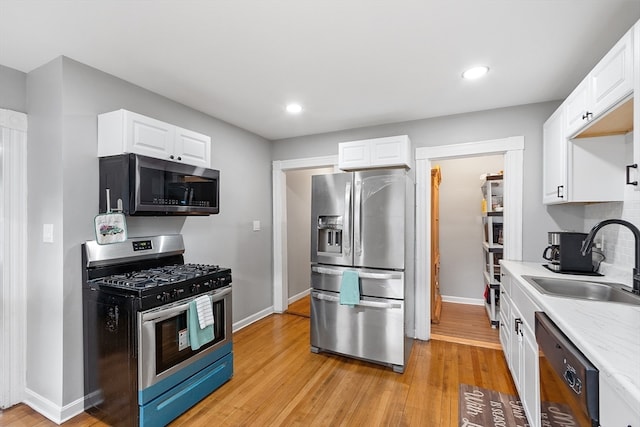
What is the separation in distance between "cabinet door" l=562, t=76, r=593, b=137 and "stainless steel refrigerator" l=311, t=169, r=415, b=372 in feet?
4.08

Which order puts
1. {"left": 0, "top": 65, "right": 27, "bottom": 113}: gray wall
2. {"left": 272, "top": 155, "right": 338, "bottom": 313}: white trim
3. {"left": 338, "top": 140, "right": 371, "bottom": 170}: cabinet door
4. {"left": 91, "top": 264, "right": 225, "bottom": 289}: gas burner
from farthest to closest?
{"left": 272, "top": 155, "right": 338, "bottom": 313}: white trim → {"left": 338, "top": 140, "right": 371, "bottom": 170}: cabinet door → {"left": 0, "top": 65, "right": 27, "bottom": 113}: gray wall → {"left": 91, "top": 264, "right": 225, "bottom": 289}: gas burner

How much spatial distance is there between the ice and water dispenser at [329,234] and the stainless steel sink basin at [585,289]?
1605mm

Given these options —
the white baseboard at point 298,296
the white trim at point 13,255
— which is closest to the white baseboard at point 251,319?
the white baseboard at point 298,296

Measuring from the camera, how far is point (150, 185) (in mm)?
2264

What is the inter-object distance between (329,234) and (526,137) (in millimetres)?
2205

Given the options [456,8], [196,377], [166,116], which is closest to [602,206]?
[456,8]

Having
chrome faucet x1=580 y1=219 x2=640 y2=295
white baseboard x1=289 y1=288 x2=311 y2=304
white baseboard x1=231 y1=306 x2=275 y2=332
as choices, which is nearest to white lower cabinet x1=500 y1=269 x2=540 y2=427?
chrome faucet x1=580 y1=219 x2=640 y2=295

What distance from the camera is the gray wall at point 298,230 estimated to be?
15.8ft

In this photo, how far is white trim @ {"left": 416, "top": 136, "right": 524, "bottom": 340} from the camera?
3027 millimetres

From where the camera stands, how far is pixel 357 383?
2559 millimetres

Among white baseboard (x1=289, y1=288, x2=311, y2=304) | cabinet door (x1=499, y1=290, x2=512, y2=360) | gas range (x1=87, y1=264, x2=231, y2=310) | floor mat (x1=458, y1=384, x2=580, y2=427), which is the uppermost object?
gas range (x1=87, y1=264, x2=231, y2=310)

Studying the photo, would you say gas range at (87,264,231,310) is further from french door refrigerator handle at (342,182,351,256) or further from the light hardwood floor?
french door refrigerator handle at (342,182,351,256)

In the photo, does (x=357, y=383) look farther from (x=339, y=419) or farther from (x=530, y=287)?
(x=530, y=287)

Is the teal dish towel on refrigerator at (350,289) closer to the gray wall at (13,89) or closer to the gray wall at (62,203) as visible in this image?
the gray wall at (62,203)
